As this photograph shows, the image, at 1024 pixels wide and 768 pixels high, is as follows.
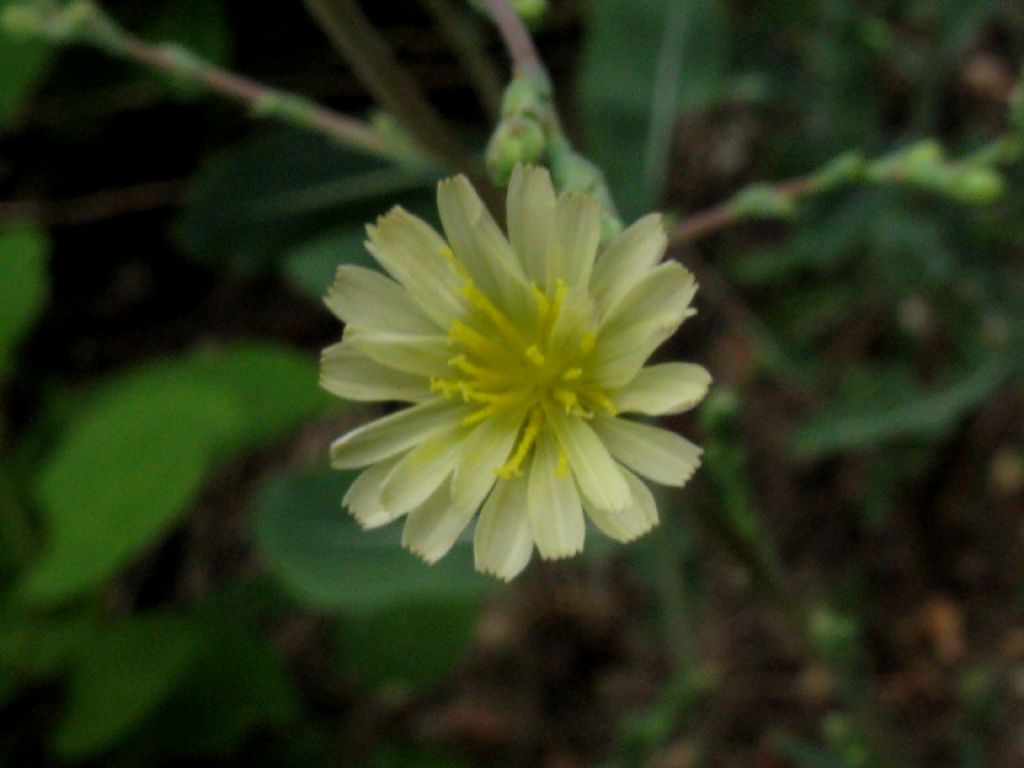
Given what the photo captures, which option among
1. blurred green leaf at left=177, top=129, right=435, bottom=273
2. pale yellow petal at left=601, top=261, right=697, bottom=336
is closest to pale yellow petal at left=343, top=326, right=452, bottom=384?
pale yellow petal at left=601, top=261, right=697, bottom=336

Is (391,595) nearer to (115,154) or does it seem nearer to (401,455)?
(401,455)

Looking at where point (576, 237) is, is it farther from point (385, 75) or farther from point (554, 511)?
point (385, 75)

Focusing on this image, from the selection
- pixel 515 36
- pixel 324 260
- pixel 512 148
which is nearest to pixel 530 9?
pixel 515 36

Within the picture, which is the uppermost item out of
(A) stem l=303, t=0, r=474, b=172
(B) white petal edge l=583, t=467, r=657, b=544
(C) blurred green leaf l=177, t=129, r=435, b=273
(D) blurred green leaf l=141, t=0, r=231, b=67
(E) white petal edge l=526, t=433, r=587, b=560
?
(D) blurred green leaf l=141, t=0, r=231, b=67

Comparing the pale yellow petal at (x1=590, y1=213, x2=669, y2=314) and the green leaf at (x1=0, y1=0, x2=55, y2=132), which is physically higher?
the green leaf at (x1=0, y1=0, x2=55, y2=132)

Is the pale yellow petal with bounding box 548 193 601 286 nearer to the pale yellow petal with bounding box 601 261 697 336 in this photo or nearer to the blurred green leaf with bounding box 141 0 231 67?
the pale yellow petal with bounding box 601 261 697 336

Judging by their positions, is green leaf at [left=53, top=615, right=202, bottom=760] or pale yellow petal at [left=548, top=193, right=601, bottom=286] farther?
green leaf at [left=53, top=615, right=202, bottom=760]
